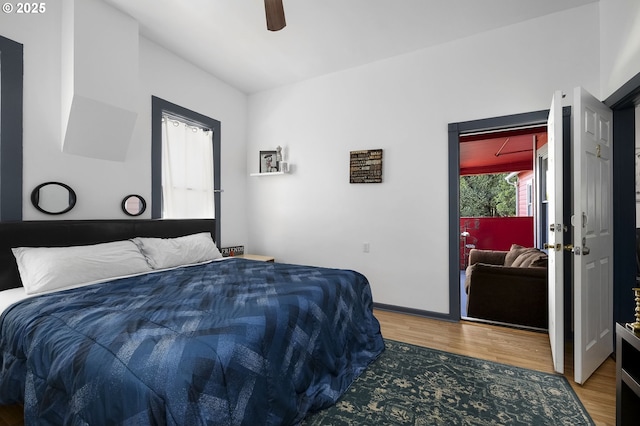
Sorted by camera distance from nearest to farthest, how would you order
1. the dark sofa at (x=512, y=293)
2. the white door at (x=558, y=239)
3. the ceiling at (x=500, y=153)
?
the white door at (x=558, y=239) → the dark sofa at (x=512, y=293) → the ceiling at (x=500, y=153)

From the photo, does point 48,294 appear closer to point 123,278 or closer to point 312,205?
point 123,278

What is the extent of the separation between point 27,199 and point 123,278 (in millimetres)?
992

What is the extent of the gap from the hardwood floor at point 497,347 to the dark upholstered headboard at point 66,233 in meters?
0.97

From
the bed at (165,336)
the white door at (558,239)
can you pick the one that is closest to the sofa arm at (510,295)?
the white door at (558,239)

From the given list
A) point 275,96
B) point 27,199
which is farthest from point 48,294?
point 275,96

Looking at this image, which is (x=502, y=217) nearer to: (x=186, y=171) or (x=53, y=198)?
(x=186, y=171)

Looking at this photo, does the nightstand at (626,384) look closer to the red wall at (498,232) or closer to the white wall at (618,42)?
the white wall at (618,42)

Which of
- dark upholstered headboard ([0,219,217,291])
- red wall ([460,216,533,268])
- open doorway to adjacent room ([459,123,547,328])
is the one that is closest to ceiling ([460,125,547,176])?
open doorway to adjacent room ([459,123,547,328])

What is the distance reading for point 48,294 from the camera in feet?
6.28

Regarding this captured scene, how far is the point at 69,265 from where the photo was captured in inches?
83.9

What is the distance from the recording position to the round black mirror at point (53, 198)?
2402 mm

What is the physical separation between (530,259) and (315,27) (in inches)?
135

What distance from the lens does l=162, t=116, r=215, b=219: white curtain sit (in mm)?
3492

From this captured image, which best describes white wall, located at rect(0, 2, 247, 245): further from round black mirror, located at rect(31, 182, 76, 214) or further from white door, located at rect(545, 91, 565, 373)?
white door, located at rect(545, 91, 565, 373)
